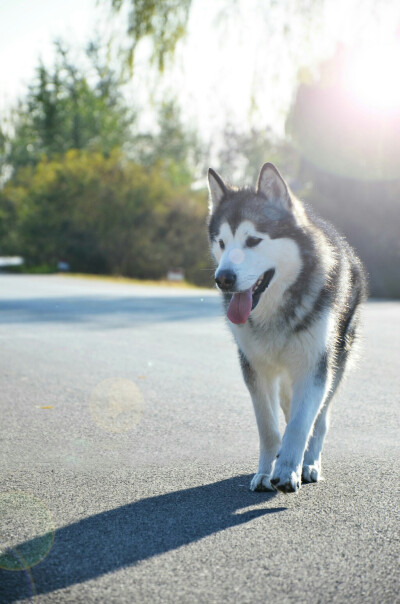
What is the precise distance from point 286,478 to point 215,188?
208 centimetres

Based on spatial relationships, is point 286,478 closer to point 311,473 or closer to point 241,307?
point 311,473

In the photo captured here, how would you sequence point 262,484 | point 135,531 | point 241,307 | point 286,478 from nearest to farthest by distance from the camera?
point 135,531
point 286,478
point 262,484
point 241,307

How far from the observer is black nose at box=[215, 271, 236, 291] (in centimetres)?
450

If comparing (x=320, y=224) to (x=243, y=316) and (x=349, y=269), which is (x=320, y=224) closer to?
(x=349, y=269)

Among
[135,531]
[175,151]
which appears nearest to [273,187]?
[135,531]

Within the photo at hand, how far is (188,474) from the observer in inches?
181

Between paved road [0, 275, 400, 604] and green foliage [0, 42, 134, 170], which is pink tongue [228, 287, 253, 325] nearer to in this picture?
paved road [0, 275, 400, 604]

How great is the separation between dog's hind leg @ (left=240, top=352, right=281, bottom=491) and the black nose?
0.47 metres

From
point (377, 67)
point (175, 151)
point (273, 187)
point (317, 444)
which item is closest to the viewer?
point (317, 444)

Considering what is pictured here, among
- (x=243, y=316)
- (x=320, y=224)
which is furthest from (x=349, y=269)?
(x=243, y=316)

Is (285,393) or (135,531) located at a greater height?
(285,393)

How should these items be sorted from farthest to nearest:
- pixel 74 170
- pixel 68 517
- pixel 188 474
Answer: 1. pixel 74 170
2. pixel 188 474
3. pixel 68 517

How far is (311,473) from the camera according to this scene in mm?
4512

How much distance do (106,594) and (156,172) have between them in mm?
35860
